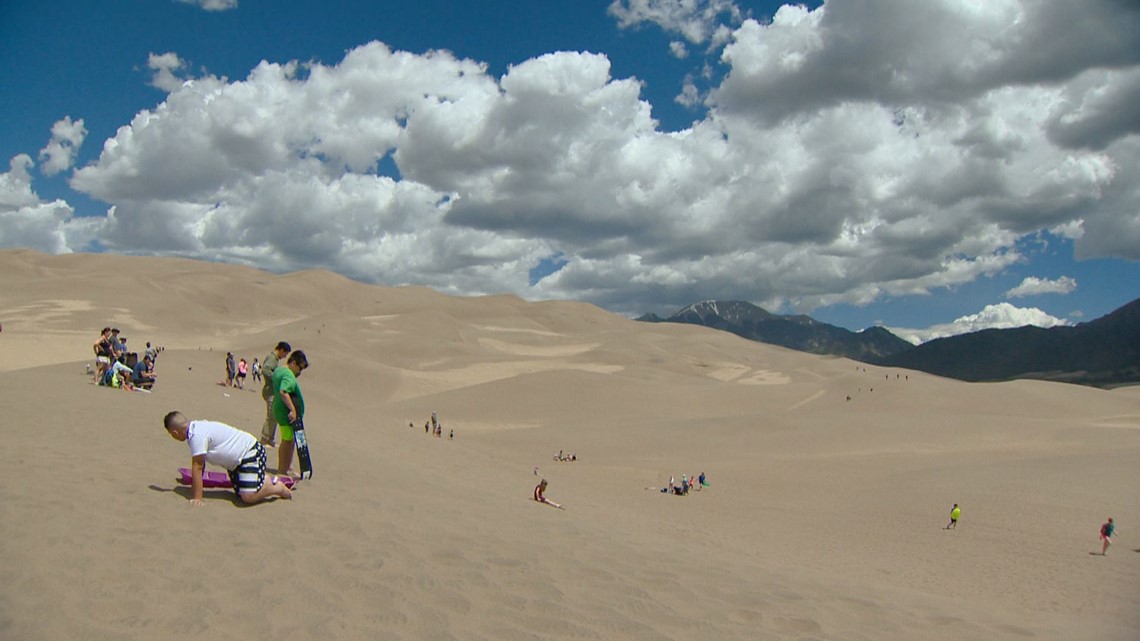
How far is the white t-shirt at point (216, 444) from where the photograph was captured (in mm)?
6965

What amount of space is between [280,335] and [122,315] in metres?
15.0

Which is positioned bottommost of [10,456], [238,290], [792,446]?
[792,446]

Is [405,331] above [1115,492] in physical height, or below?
above

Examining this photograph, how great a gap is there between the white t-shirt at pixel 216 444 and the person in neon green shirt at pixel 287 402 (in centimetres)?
184

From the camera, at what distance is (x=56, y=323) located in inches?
2251

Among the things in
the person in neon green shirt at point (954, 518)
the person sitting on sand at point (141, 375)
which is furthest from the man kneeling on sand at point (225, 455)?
the person in neon green shirt at point (954, 518)

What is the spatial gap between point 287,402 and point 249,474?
2023 millimetres

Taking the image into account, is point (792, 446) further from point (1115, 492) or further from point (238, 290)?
point (238, 290)

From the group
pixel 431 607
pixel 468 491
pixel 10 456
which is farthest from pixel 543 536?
pixel 10 456

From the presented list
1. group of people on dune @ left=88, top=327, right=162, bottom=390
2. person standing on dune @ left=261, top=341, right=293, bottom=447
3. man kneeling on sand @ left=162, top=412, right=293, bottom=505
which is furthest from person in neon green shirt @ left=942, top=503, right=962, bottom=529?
group of people on dune @ left=88, top=327, right=162, bottom=390

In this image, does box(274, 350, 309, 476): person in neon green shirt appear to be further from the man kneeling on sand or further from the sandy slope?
the man kneeling on sand

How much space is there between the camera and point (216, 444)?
7.10 meters

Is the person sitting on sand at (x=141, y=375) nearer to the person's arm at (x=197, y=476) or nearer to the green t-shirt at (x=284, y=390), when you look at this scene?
the green t-shirt at (x=284, y=390)

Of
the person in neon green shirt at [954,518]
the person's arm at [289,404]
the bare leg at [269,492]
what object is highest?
the person's arm at [289,404]
